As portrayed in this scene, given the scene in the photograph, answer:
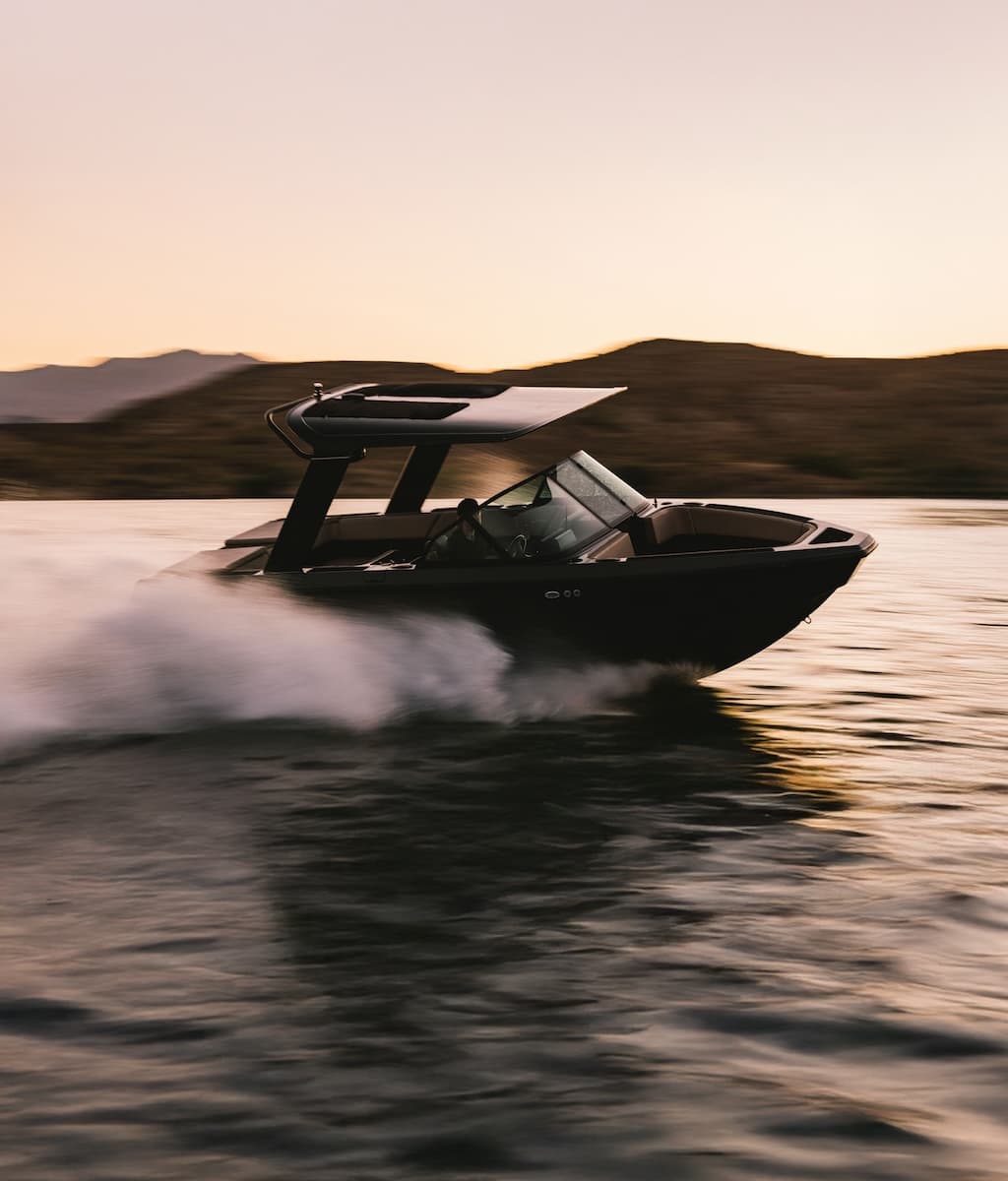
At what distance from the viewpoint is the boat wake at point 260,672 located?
1134cm

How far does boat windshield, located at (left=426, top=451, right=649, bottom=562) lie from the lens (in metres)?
11.1

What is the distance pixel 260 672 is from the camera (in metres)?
11.8

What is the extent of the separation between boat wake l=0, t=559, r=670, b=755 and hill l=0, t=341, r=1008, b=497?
2467 inches

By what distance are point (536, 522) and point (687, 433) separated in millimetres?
87117

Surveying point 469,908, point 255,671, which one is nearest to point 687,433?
point 255,671

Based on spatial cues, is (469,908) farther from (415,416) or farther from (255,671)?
(255,671)

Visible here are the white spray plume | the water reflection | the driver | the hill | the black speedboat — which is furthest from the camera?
the hill

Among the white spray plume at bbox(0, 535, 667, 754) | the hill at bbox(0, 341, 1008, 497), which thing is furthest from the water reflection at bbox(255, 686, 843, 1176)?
the hill at bbox(0, 341, 1008, 497)

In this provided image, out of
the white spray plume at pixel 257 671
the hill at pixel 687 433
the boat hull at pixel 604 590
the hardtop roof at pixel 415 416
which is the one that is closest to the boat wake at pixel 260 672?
the white spray plume at pixel 257 671

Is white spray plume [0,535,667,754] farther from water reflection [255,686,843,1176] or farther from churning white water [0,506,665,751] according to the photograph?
water reflection [255,686,843,1176]

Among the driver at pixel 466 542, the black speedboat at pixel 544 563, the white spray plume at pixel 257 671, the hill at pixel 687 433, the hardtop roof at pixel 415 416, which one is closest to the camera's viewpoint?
the hardtop roof at pixel 415 416

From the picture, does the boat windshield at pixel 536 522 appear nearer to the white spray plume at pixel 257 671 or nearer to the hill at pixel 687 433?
the white spray plume at pixel 257 671

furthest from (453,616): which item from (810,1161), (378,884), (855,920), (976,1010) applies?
(810,1161)

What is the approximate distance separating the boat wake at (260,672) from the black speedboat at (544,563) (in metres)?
0.23
